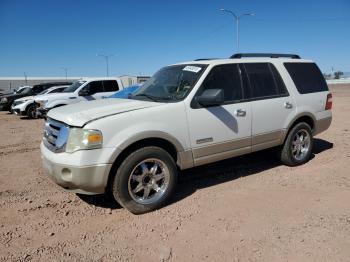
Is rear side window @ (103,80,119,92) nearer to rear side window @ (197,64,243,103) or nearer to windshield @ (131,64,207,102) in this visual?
windshield @ (131,64,207,102)

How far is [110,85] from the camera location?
47.5ft

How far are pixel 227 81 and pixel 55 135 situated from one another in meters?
2.54

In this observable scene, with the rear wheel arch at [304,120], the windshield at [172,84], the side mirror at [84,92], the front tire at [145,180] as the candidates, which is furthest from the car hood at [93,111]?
the side mirror at [84,92]

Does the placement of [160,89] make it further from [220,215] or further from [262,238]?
[262,238]

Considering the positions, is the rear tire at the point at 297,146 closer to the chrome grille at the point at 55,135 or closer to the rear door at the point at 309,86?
the rear door at the point at 309,86

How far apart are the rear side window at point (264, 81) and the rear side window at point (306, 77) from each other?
15.9 inches

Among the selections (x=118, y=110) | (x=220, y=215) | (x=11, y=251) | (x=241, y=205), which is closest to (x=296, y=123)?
(x=241, y=205)

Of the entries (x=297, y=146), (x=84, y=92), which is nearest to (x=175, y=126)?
(x=297, y=146)

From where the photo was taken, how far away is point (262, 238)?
143 inches

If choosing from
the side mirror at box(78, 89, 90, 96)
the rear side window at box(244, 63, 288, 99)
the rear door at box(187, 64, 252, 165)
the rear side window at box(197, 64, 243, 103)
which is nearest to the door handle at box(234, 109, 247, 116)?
the rear door at box(187, 64, 252, 165)

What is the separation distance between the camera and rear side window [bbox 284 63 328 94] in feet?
19.9

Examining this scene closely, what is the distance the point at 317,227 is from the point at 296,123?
261 cm

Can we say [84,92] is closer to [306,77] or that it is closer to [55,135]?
[306,77]

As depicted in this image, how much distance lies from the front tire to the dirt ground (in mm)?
157
